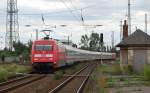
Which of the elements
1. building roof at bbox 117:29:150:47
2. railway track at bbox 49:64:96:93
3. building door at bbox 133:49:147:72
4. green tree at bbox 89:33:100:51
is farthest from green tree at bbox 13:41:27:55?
green tree at bbox 89:33:100:51

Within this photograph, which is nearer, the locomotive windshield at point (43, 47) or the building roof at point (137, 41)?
the building roof at point (137, 41)

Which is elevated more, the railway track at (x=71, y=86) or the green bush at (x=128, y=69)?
the green bush at (x=128, y=69)

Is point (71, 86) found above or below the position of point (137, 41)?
below

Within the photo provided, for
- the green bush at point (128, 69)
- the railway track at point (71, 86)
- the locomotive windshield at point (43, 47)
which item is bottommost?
the railway track at point (71, 86)

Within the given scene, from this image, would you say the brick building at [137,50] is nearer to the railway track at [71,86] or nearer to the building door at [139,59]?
the building door at [139,59]

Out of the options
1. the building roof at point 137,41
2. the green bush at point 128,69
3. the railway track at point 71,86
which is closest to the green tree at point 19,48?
the building roof at point 137,41

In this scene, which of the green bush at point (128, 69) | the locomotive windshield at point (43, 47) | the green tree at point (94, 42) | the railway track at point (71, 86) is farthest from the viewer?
the green tree at point (94, 42)

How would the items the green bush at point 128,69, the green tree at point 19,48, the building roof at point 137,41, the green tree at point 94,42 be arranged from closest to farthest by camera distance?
the building roof at point 137,41, the green bush at point 128,69, the green tree at point 19,48, the green tree at point 94,42

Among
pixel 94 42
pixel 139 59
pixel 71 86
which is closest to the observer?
pixel 71 86

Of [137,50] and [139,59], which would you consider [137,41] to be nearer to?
[137,50]

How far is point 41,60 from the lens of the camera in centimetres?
4428

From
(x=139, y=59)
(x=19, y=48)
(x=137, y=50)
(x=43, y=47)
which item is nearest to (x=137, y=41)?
(x=137, y=50)

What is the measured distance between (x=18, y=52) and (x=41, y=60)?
161ft

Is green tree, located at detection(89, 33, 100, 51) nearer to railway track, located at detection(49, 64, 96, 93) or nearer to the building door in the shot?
the building door
